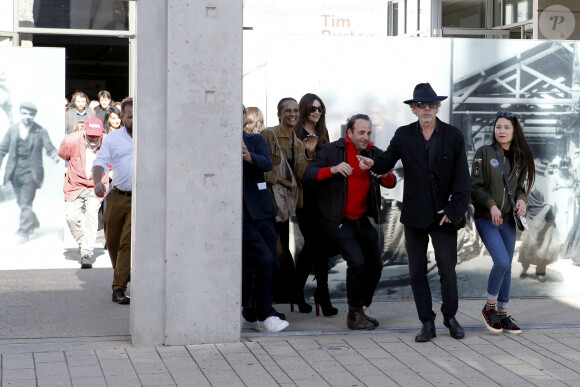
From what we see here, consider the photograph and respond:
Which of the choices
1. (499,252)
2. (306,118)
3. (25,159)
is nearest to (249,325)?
(306,118)

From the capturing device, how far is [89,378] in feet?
21.2

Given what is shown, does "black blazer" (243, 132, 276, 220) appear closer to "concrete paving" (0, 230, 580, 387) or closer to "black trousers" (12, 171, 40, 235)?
"concrete paving" (0, 230, 580, 387)

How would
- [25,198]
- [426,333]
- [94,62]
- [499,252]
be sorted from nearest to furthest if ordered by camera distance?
[426,333], [499,252], [25,198], [94,62]

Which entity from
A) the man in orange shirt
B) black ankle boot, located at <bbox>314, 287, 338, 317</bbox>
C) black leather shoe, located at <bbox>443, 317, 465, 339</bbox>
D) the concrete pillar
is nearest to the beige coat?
black ankle boot, located at <bbox>314, 287, 338, 317</bbox>

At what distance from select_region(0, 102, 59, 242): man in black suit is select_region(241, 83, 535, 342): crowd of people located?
4989 mm

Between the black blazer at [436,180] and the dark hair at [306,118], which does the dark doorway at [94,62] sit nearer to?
the dark hair at [306,118]

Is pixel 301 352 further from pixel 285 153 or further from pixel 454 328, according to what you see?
pixel 285 153

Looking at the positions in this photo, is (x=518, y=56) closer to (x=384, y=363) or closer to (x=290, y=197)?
(x=290, y=197)

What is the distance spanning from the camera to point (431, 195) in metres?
7.67

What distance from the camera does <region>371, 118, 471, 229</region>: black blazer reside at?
7641mm

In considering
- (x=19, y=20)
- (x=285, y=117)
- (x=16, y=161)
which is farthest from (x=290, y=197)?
(x=19, y=20)

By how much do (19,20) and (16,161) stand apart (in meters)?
4.92

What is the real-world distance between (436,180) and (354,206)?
2.66 feet

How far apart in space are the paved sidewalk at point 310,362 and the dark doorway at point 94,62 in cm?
1118
